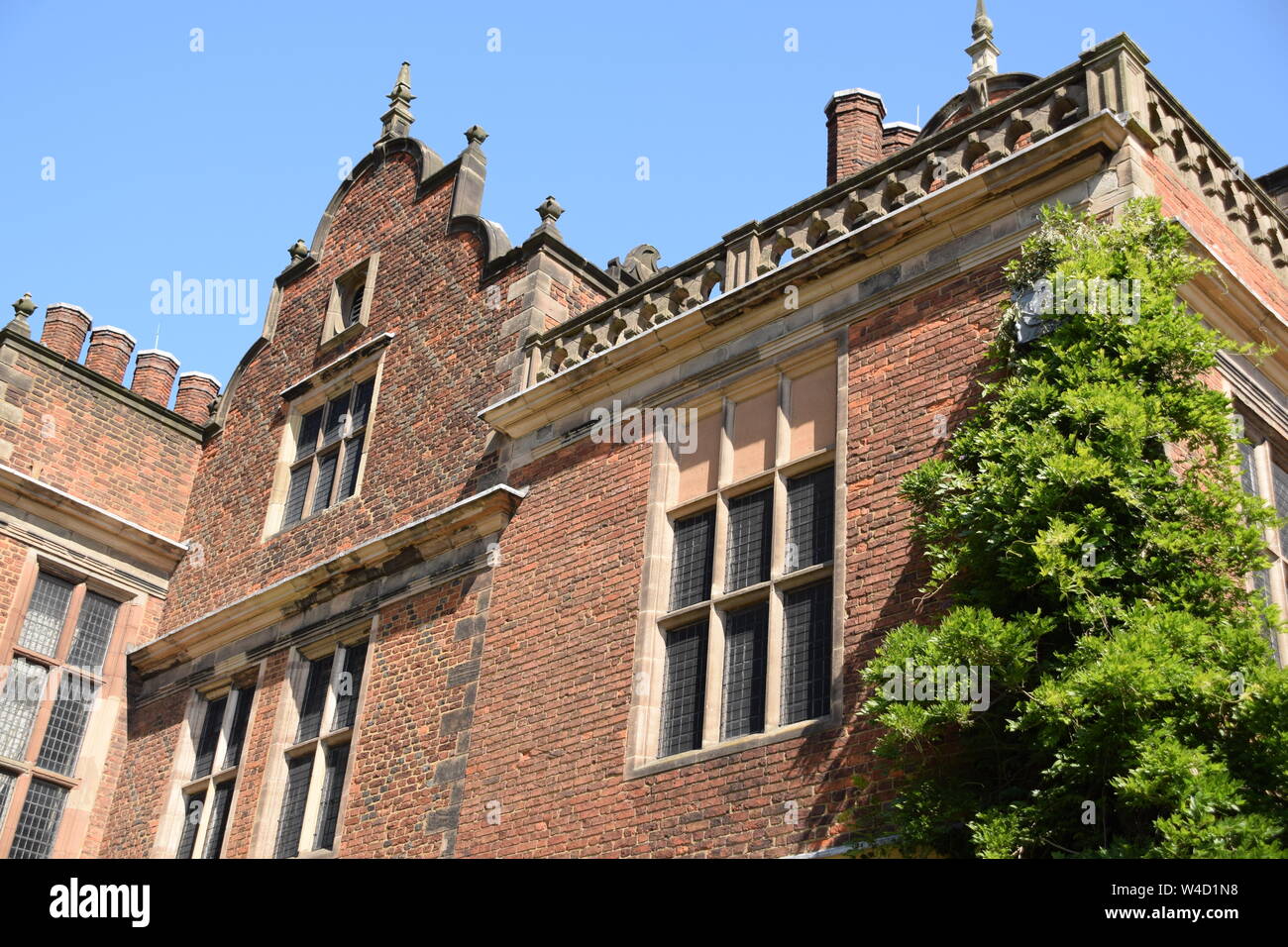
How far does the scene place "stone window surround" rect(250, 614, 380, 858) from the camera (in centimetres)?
1324

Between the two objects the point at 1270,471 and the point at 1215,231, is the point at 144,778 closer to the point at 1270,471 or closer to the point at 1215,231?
the point at 1270,471

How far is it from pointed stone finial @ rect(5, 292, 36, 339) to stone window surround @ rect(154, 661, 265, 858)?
4.60 m

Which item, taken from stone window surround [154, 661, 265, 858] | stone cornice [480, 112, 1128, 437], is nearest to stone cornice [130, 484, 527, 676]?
stone window surround [154, 661, 265, 858]

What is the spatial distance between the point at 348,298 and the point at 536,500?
215 inches

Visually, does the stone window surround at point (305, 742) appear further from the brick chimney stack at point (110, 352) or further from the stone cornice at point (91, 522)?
the brick chimney stack at point (110, 352)

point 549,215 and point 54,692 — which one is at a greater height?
point 549,215

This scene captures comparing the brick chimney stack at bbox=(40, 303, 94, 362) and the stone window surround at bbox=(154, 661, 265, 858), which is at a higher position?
the brick chimney stack at bbox=(40, 303, 94, 362)

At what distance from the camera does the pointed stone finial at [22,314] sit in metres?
16.9

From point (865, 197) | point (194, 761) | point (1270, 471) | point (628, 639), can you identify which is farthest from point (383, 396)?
point (1270, 471)

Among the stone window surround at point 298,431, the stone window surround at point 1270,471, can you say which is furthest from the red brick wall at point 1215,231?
the stone window surround at point 298,431

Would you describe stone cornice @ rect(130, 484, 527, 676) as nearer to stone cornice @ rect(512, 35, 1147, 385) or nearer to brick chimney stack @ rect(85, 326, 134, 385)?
stone cornice @ rect(512, 35, 1147, 385)

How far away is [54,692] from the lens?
51.0ft
